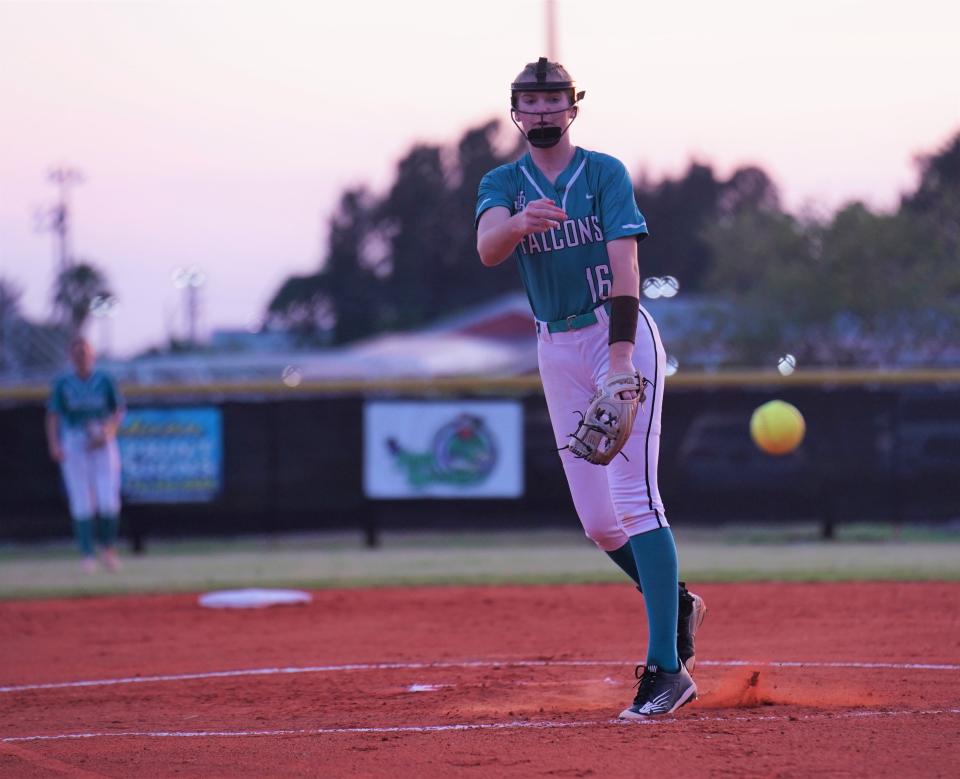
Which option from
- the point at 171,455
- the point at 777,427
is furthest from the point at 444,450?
the point at 777,427

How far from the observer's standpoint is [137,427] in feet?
44.3

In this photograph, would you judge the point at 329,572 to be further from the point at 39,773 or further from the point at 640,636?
the point at 39,773

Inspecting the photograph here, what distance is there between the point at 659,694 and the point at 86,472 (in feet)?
26.8

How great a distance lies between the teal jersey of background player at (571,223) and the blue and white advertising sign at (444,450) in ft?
27.7

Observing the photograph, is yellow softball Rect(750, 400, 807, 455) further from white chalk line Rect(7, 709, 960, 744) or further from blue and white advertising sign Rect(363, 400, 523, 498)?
white chalk line Rect(7, 709, 960, 744)

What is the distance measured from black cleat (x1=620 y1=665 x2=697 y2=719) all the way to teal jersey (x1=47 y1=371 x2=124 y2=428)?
7.78 metres

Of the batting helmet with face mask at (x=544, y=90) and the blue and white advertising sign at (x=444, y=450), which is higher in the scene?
the batting helmet with face mask at (x=544, y=90)

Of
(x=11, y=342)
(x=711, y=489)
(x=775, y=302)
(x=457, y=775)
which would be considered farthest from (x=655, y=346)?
(x=11, y=342)

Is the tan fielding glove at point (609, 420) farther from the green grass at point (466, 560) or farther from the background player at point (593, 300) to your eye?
the green grass at point (466, 560)

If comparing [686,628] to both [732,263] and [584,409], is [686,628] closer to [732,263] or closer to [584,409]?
[584,409]

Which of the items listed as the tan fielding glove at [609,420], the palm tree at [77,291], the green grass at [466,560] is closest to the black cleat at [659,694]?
the tan fielding glove at [609,420]

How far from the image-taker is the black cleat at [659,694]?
15.7 feet

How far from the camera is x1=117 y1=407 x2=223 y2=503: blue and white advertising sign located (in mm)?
13500

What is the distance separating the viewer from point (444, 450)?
13.5 m
